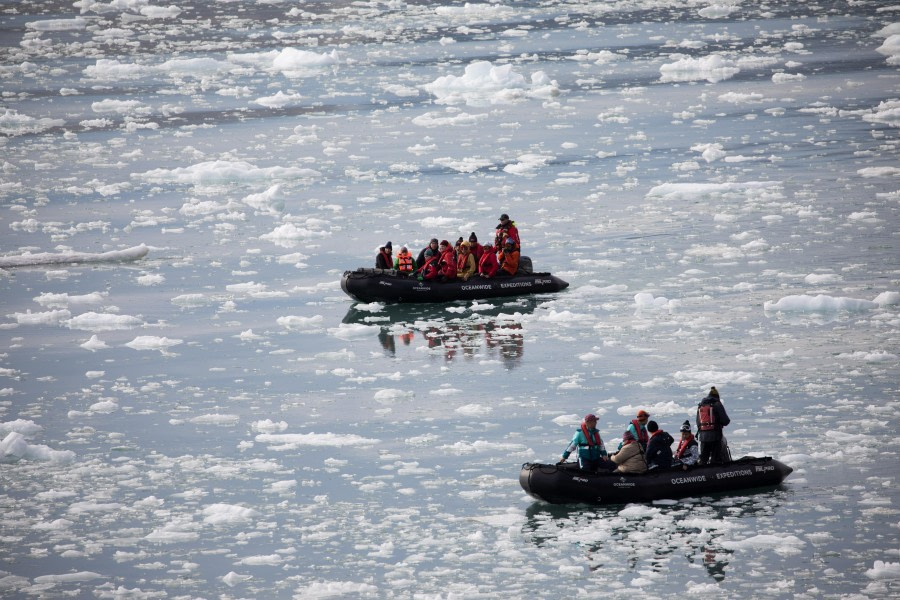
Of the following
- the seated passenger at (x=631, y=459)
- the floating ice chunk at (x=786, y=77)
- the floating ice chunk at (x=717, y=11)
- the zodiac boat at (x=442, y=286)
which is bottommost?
the seated passenger at (x=631, y=459)

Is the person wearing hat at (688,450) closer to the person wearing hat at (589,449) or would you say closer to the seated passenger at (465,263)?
the person wearing hat at (589,449)

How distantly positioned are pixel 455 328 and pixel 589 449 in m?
6.87

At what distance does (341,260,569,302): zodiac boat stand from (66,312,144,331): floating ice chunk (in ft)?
11.9

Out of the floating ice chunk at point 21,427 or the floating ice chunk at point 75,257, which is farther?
the floating ice chunk at point 75,257

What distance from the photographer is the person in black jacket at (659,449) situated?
529 inches

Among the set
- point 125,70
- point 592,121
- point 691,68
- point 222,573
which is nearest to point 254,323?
Result: point 222,573

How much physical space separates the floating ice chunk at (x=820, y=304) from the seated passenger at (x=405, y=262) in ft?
19.7

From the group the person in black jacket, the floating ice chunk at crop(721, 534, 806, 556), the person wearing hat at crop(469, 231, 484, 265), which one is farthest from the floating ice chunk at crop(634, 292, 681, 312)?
the floating ice chunk at crop(721, 534, 806, 556)

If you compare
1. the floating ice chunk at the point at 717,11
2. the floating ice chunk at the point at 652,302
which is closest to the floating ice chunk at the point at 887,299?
the floating ice chunk at the point at 652,302

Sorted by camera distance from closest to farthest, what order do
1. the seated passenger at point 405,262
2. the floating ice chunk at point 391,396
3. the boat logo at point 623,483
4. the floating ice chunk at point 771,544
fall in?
the floating ice chunk at point 771,544
the boat logo at point 623,483
the floating ice chunk at point 391,396
the seated passenger at point 405,262

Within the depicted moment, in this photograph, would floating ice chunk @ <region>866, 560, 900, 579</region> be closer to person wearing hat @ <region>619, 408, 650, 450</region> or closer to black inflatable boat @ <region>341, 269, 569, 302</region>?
person wearing hat @ <region>619, 408, 650, 450</region>

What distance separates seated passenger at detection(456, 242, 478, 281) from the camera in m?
21.5

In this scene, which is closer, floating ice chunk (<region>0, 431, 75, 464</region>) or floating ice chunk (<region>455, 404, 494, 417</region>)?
floating ice chunk (<region>0, 431, 75, 464</region>)

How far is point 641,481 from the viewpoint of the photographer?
520 inches
